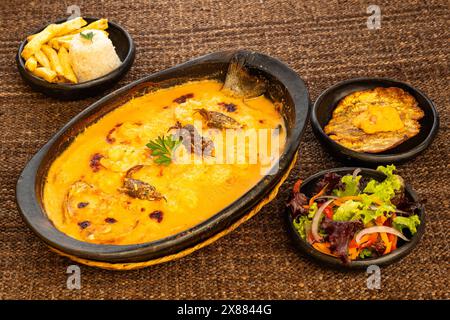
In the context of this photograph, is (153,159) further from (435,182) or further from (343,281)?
(435,182)

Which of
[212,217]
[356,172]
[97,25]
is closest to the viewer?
[212,217]

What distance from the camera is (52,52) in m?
3.50

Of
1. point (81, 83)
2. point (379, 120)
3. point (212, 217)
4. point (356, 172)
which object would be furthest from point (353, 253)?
point (81, 83)

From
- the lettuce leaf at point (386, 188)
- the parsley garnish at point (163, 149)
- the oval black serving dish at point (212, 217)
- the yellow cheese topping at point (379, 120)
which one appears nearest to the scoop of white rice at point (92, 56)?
the oval black serving dish at point (212, 217)

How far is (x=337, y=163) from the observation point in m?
3.09

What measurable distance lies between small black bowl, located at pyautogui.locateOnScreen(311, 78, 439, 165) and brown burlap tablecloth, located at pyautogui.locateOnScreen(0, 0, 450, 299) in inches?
3.9

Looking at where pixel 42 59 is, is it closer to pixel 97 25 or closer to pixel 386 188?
pixel 97 25

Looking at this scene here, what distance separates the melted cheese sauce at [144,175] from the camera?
2.50 meters

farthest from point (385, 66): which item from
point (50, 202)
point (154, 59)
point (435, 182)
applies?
point (50, 202)

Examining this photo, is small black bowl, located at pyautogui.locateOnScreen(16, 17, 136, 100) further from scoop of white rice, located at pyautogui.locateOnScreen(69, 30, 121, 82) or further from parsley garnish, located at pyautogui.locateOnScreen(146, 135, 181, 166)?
parsley garnish, located at pyautogui.locateOnScreen(146, 135, 181, 166)

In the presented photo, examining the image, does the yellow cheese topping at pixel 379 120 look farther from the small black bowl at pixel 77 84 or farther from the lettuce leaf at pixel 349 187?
the small black bowl at pixel 77 84

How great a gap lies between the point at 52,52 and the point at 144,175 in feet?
3.91

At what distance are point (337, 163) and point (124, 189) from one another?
1034 millimetres

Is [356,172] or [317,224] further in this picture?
[356,172]
